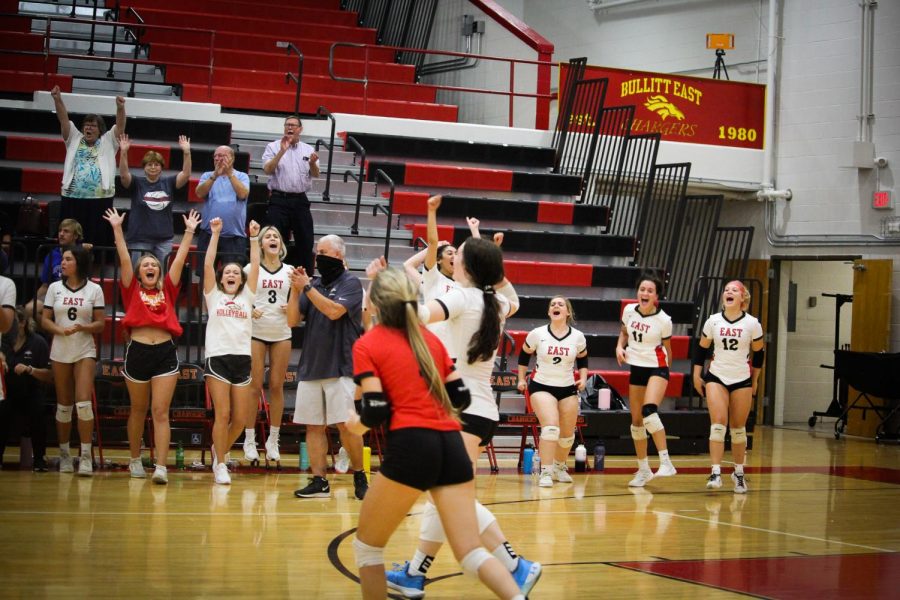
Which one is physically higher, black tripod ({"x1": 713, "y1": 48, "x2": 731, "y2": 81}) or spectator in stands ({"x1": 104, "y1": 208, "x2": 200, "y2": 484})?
black tripod ({"x1": 713, "y1": 48, "x2": 731, "y2": 81})

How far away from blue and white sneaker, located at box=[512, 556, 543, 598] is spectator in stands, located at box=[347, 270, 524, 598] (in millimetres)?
620

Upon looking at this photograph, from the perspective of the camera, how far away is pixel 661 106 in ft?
56.5

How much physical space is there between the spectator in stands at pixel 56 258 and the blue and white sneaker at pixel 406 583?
17.1 feet

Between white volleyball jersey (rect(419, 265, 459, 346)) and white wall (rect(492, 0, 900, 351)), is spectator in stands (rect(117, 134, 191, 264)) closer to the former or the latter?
white volleyball jersey (rect(419, 265, 459, 346))

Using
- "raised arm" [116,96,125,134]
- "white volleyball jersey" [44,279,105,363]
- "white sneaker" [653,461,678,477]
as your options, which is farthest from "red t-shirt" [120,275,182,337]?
"white sneaker" [653,461,678,477]

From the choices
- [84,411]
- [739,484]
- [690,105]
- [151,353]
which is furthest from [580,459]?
[690,105]

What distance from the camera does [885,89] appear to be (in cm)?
1653

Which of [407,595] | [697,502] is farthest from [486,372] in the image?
[697,502]

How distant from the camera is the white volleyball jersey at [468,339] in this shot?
586cm

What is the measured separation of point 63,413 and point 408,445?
19.3ft

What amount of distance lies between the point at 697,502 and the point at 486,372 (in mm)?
4318

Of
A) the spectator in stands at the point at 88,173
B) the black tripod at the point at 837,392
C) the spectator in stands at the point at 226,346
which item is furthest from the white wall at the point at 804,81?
the spectator in stands at the point at 226,346

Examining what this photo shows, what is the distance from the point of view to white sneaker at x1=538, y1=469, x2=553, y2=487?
10.3 m

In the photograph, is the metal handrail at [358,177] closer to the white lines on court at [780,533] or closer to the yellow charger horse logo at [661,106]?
the yellow charger horse logo at [661,106]
